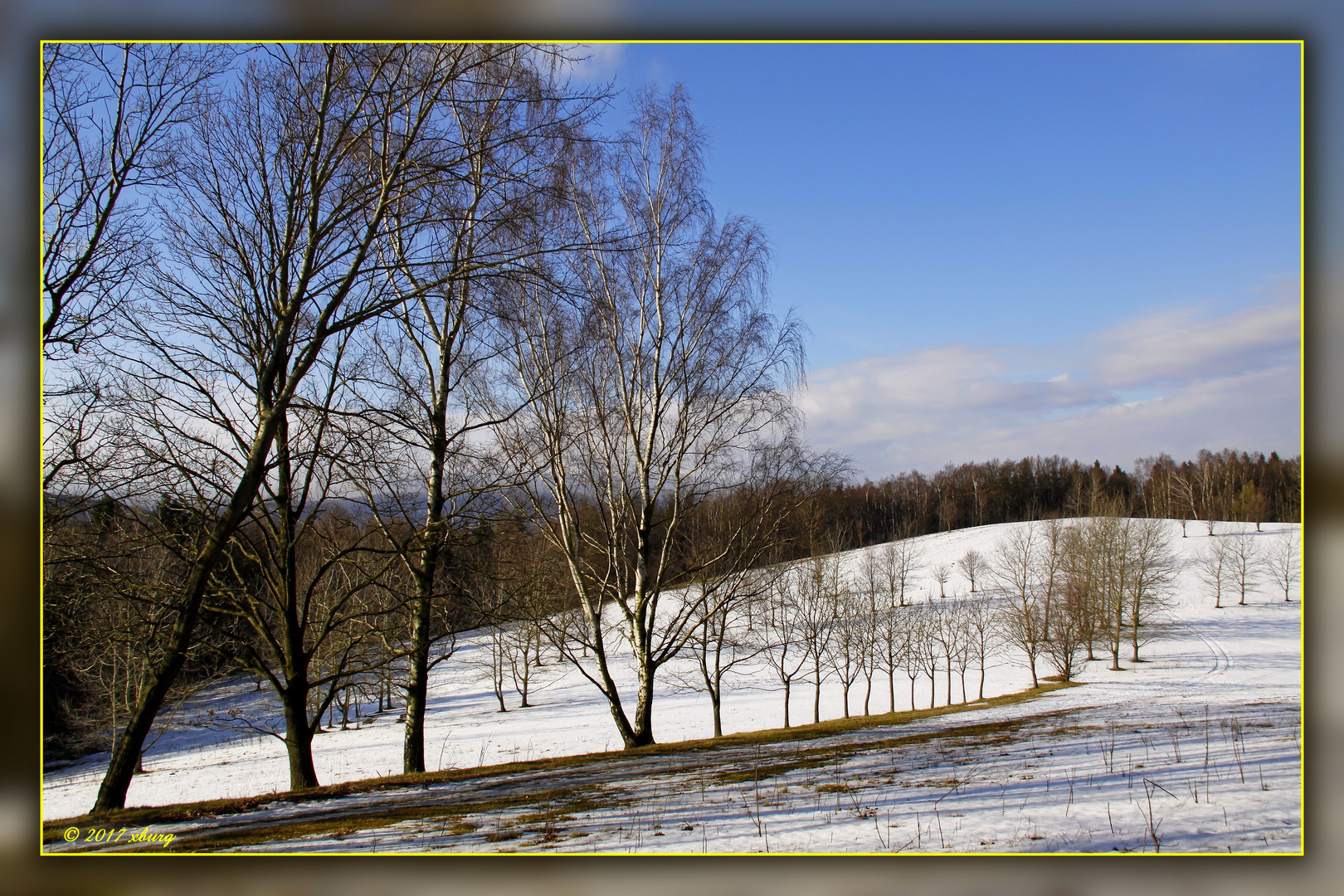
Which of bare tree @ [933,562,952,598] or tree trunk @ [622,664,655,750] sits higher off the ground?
tree trunk @ [622,664,655,750]

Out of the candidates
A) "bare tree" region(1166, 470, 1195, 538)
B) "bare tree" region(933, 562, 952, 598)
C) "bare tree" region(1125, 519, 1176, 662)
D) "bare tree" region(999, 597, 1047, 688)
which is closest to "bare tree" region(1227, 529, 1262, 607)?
"bare tree" region(1166, 470, 1195, 538)

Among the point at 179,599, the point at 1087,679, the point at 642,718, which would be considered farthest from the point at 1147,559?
the point at 179,599

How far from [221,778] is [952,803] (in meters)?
16.9

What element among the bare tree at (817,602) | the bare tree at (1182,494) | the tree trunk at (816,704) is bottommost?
the tree trunk at (816,704)

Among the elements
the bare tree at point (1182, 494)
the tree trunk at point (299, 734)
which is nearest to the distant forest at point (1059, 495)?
the bare tree at point (1182, 494)

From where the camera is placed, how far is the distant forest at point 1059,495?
6.56m

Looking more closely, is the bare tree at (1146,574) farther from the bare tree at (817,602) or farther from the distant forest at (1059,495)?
the bare tree at (817,602)

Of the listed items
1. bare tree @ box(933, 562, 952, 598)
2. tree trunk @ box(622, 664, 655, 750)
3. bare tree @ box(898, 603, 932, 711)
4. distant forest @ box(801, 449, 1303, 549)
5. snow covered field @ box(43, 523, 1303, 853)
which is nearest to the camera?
snow covered field @ box(43, 523, 1303, 853)

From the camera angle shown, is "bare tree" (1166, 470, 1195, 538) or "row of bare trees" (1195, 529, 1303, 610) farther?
"row of bare trees" (1195, 529, 1303, 610)

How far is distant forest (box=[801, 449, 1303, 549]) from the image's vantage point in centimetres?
656

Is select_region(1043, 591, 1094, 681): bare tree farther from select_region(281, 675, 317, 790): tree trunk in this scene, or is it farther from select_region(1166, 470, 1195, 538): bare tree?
select_region(281, 675, 317, 790): tree trunk

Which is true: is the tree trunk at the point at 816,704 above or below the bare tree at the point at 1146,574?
below

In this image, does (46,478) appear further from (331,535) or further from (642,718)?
(642,718)

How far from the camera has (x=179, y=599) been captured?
5.87 meters
